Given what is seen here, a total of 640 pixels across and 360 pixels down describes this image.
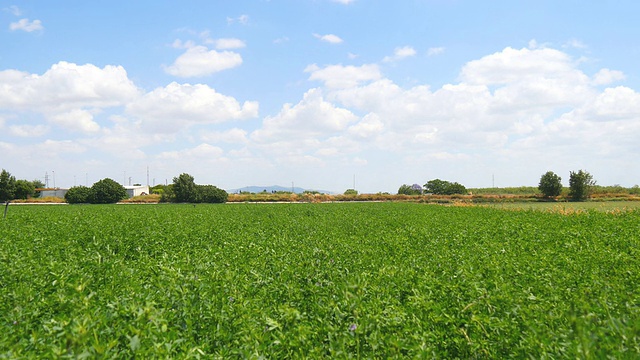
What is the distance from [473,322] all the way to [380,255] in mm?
4606

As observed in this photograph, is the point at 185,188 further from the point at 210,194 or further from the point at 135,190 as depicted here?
the point at 135,190

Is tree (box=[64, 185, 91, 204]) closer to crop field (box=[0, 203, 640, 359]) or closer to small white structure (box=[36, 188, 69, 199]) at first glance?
small white structure (box=[36, 188, 69, 199])

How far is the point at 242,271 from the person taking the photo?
7.24 meters

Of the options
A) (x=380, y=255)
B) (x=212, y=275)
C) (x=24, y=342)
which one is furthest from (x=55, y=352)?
(x=380, y=255)

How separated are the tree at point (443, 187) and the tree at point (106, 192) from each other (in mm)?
63010

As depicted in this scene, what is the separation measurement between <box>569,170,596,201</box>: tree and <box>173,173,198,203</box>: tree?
199ft

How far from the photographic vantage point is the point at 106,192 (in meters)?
64.2

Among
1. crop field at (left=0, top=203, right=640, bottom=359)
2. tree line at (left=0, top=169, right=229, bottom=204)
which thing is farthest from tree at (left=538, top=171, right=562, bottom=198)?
crop field at (left=0, top=203, right=640, bottom=359)

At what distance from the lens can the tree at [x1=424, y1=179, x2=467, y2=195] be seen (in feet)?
285

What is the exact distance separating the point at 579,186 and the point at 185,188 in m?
63.1

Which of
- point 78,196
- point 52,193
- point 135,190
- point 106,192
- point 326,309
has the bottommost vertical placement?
point 326,309

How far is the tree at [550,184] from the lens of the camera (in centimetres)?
6762

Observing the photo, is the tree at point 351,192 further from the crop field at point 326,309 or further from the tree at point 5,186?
the crop field at point 326,309

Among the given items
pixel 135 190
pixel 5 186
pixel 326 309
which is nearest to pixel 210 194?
pixel 5 186
